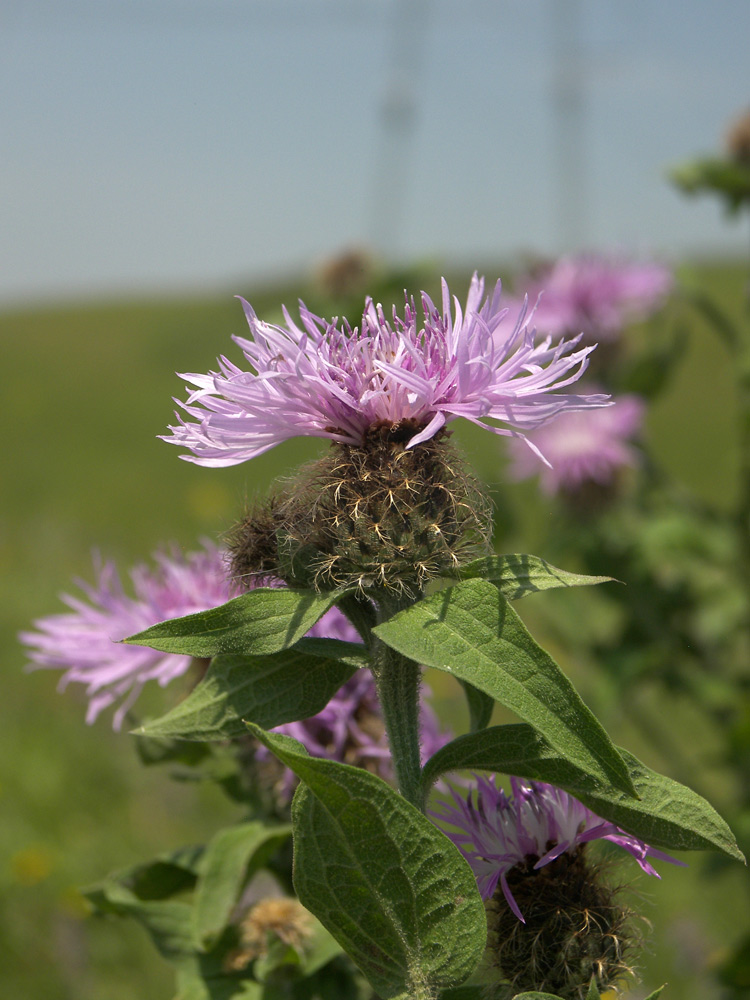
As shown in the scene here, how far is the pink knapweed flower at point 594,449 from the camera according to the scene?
3.60 metres

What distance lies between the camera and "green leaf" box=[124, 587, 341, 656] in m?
0.88

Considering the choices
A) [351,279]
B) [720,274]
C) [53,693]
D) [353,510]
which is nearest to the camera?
[353,510]

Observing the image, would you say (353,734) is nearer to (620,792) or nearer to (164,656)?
(164,656)

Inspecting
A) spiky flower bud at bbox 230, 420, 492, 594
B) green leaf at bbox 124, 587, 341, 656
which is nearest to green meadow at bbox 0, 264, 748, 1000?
spiky flower bud at bbox 230, 420, 492, 594

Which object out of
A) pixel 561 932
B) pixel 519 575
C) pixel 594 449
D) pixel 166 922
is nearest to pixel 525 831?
pixel 561 932

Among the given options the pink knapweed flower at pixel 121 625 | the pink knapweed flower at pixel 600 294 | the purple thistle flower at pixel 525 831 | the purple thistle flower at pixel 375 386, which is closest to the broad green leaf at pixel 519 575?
the purple thistle flower at pixel 375 386

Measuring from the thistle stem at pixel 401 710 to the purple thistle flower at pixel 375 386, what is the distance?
23 centimetres

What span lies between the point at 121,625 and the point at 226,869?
19.2 inches

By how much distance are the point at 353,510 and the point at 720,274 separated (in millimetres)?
17988

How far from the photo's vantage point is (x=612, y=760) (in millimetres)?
800

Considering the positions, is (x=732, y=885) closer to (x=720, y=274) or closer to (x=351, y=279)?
(x=351, y=279)

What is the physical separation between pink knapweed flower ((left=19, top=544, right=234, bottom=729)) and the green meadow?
0.25ft

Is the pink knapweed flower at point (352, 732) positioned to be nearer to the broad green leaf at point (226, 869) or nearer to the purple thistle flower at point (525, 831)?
the broad green leaf at point (226, 869)

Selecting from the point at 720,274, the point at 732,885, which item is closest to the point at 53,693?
the point at 732,885
